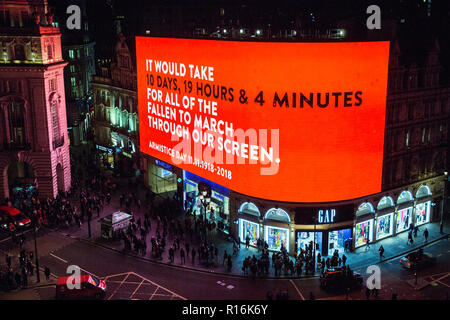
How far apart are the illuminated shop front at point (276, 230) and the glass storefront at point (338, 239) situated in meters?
3.91

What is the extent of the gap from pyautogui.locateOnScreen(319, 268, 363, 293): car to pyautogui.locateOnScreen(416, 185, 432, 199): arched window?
16.7 metres

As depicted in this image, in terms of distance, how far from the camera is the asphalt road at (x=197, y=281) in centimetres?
3981

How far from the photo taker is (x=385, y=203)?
1970 inches

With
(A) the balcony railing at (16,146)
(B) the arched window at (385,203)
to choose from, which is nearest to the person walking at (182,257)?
(B) the arched window at (385,203)

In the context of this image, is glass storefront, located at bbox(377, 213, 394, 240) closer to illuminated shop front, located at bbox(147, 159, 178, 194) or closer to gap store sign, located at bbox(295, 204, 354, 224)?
gap store sign, located at bbox(295, 204, 354, 224)

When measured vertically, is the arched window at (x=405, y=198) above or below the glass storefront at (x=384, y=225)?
above

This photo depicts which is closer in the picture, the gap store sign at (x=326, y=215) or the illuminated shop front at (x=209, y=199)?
the gap store sign at (x=326, y=215)

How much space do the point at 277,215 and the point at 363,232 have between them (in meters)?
8.49

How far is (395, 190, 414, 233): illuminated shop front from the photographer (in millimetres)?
50938

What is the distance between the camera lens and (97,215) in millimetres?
56375

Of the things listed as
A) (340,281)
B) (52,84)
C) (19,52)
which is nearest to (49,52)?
(19,52)

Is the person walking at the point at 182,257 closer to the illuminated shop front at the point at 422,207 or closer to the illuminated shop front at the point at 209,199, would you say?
the illuminated shop front at the point at 209,199

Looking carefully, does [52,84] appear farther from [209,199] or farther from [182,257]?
[182,257]

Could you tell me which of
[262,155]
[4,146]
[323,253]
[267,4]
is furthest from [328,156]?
[267,4]
